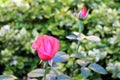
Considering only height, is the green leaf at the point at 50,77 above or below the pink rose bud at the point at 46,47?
below

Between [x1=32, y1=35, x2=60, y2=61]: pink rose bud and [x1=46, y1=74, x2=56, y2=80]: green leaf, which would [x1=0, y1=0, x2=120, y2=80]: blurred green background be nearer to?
[x1=46, y1=74, x2=56, y2=80]: green leaf

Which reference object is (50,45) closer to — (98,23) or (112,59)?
(112,59)

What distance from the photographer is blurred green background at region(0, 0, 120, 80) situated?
204 centimetres

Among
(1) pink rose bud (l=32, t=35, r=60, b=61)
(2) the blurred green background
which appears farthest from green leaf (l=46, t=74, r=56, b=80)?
(2) the blurred green background

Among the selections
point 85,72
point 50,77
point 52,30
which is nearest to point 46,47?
point 50,77

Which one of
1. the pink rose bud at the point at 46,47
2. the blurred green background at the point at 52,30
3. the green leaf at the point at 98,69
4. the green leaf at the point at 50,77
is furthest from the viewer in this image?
the blurred green background at the point at 52,30

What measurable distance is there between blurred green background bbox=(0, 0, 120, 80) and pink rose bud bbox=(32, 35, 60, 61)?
862mm

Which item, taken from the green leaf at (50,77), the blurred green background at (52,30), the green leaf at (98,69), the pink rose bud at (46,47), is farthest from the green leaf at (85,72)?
the blurred green background at (52,30)

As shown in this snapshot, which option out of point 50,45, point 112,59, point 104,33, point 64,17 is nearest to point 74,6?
point 64,17

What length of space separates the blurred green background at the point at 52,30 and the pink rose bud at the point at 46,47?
862 mm

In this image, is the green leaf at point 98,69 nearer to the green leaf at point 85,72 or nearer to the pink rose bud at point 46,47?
the green leaf at point 85,72

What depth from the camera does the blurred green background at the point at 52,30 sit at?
6.69ft

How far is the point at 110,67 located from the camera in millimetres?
1910

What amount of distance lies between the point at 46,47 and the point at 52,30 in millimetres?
1214
